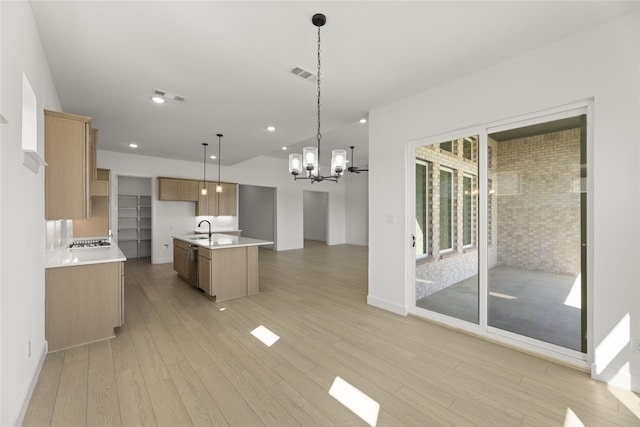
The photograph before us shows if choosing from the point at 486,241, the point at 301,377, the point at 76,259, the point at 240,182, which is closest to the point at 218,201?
the point at 240,182

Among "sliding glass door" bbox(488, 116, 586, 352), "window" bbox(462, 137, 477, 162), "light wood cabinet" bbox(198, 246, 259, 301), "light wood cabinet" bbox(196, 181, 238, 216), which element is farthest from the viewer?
"light wood cabinet" bbox(196, 181, 238, 216)

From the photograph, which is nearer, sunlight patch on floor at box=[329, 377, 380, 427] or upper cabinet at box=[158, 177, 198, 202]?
sunlight patch on floor at box=[329, 377, 380, 427]

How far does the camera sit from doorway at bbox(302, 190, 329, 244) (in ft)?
41.0

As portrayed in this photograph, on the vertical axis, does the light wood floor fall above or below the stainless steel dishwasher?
below

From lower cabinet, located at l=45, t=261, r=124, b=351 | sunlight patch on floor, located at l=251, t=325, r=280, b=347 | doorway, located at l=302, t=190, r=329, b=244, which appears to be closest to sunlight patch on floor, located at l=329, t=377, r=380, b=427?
sunlight patch on floor, located at l=251, t=325, r=280, b=347

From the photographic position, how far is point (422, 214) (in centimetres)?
360

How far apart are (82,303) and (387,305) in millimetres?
3466

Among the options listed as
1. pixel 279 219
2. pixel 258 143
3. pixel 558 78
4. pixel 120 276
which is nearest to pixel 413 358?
pixel 558 78

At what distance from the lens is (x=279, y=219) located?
31.5 feet

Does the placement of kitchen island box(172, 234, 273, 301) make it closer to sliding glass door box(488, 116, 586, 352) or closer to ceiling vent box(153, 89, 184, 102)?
ceiling vent box(153, 89, 184, 102)

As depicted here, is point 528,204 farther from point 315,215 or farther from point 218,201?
point 315,215

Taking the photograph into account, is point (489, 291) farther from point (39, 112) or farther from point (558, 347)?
point (39, 112)

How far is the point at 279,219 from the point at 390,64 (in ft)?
24.1

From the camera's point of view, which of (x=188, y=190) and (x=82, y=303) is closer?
(x=82, y=303)
